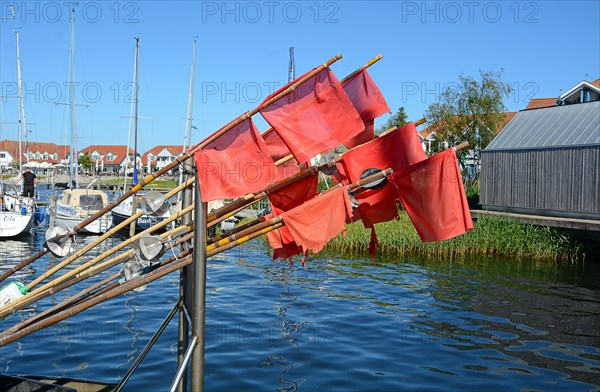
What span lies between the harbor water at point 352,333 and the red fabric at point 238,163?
4.75 meters

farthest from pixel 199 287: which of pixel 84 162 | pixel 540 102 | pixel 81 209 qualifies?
pixel 84 162

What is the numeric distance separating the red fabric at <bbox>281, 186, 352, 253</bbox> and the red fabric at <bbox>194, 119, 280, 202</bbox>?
18.5 inches

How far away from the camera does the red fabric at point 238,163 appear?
628 cm

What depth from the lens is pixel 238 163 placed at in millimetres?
6559

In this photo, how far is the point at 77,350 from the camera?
1203cm

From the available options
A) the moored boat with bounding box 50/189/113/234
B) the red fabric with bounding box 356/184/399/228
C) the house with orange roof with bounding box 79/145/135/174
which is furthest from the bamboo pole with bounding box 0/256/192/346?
the house with orange roof with bounding box 79/145/135/174

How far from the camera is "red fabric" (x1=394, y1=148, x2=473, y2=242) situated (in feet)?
23.3

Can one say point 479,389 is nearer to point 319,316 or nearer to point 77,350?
point 319,316

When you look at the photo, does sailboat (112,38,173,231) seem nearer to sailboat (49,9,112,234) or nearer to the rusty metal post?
sailboat (49,9,112,234)

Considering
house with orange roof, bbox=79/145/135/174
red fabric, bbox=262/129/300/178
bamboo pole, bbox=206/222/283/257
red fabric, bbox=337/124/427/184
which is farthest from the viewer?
house with orange roof, bbox=79/145/135/174

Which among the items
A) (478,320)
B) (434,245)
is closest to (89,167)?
(434,245)

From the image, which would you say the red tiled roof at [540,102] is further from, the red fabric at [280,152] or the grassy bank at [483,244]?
the red fabric at [280,152]

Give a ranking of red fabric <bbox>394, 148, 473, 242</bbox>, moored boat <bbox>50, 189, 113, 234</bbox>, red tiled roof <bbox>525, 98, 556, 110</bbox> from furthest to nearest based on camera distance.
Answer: red tiled roof <bbox>525, 98, 556, 110</bbox> < moored boat <bbox>50, 189, 113, 234</bbox> < red fabric <bbox>394, 148, 473, 242</bbox>

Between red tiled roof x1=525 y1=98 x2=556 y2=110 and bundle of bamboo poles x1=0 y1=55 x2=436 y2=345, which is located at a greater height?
red tiled roof x1=525 y1=98 x2=556 y2=110
